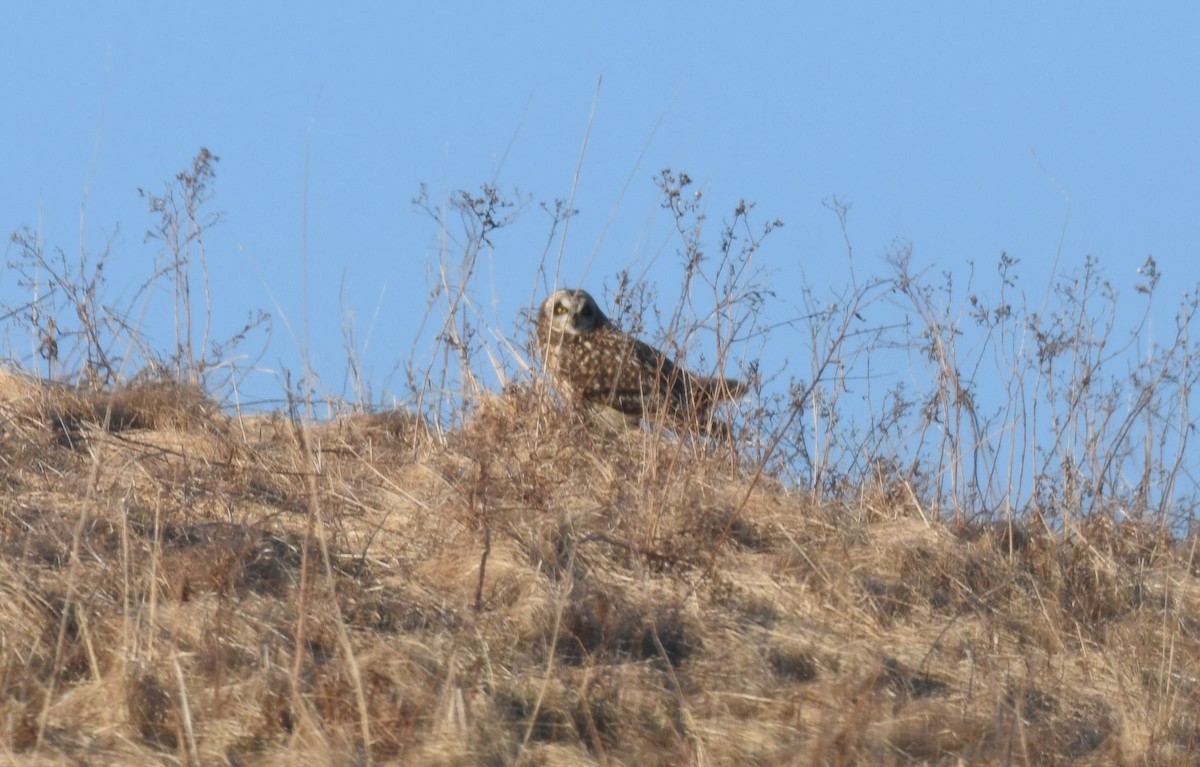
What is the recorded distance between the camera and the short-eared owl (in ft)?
22.5

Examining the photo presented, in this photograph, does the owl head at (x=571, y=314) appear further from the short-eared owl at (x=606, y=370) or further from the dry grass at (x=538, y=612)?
the dry grass at (x=538, y=612)

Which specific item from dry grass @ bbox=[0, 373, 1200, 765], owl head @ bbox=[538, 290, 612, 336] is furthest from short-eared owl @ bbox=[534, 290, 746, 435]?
dry grass @ bbox=[0, 373, 1200, 765]

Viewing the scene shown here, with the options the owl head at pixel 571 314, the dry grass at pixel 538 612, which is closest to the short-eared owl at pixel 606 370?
the owl head at pixel 571 314

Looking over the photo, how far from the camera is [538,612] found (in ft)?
14.3

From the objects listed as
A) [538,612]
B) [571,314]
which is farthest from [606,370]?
[538,612]

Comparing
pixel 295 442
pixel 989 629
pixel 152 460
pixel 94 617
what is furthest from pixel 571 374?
pixel 94 617

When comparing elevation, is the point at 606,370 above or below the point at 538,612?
above

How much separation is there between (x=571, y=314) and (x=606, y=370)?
436 millimetres

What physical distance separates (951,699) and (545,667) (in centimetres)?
109

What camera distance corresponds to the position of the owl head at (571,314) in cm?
746

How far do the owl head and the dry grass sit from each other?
3.78 feet

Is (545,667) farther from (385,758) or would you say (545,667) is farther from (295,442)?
(295,442)

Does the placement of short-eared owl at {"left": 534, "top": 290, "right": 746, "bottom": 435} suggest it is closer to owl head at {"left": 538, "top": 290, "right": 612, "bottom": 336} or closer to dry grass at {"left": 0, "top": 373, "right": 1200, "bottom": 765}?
owl head at {"left": 538, "top": 290, "right": 612, "bottom": 336}

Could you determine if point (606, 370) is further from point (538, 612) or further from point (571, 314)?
point (538, 612)
